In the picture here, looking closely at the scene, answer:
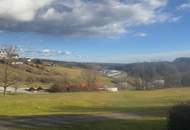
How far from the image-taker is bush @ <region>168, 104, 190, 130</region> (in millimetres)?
14641

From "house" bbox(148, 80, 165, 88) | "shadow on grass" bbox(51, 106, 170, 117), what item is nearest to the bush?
"shadow on grass" bbox(51, 106, 170, 117)

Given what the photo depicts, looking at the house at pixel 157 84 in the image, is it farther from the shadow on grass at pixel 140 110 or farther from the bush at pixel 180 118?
the bush at pixel 180 118

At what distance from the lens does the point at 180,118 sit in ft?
48.8

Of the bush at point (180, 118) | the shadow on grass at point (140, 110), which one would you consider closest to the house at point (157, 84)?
the shadow on grass at point (140, 110)

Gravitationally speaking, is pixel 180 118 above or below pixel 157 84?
above

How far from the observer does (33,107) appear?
48.5 metres

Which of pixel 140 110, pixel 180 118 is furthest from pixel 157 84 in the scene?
pixel 180 118

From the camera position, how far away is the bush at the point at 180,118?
1464cm

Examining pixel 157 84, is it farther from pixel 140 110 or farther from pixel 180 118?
pixel 180 118

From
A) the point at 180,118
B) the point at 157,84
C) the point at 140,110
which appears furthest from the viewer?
the point at 157,84

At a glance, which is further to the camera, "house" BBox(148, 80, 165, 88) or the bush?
"house" BBox(148, 80, 165, 88)

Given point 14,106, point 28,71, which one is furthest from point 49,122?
point 28,71

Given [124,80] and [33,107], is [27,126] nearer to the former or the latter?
[33,107]

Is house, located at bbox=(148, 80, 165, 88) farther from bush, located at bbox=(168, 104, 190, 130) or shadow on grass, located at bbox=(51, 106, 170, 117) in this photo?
bush, located at bbox=(168, 104, 190, 130)
